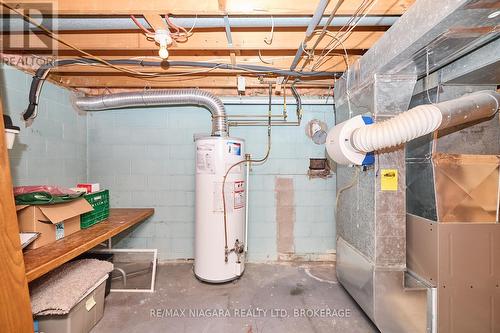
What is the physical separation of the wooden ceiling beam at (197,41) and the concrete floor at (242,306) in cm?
225

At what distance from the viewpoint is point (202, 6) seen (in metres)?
1.37

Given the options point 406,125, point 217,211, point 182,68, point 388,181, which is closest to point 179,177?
point 217,211

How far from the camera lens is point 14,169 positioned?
197 centimetres

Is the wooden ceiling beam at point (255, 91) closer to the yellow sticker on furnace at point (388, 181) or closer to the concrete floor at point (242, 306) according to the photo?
the yellow sticker on furnace at point (388, 181)

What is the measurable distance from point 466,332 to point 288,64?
2.54 m

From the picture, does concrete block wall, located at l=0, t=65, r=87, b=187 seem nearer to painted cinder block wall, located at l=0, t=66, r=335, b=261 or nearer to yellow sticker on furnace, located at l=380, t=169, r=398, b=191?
painted cinder block wall, located at l=0, t=66, r=335, b=261

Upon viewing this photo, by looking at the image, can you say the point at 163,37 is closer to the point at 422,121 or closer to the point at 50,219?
the point at 50,219

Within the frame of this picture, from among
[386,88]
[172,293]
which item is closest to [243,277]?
→ [172,293]

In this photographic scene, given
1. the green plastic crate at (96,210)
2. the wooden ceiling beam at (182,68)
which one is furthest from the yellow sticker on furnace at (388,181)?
the green plastic crate at (96,210)

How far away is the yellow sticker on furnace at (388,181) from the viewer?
1.68 meters

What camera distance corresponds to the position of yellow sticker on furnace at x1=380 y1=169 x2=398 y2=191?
1.68m

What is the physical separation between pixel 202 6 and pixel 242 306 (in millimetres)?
2342

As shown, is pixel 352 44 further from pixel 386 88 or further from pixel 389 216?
pixel 389 216

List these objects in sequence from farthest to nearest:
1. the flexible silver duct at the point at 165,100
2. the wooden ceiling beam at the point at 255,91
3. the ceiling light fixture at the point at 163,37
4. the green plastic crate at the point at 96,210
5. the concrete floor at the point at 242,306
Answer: the wooden ceiling beam at the point at 255,91 → the flexible silver duct at the point at 165,100 → the green plastic crate at the point at 96,210 → the concrete floor at the point at 242,306 → the ceiling light fixture at the point at 163,37
